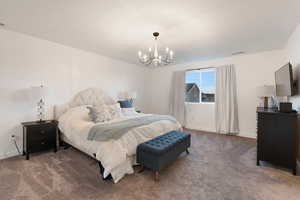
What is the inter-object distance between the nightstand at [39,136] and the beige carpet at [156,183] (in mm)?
197

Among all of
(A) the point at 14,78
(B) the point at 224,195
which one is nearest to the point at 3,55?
(A) the point at 14,78

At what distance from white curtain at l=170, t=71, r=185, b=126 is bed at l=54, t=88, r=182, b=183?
1991 mm

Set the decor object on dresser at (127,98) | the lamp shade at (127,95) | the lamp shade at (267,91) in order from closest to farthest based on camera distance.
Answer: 1. the lamp shade at (267,91)
2. the decor object on dresser at (127,98)
3. the lamp shade at (127,95)

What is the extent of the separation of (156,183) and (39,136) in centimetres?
252

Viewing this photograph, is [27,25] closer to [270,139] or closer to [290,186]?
[270,139]

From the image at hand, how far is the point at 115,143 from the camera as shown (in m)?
2.10

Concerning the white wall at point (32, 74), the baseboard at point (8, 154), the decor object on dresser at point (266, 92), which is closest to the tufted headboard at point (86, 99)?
the white wall at point (32, 74)

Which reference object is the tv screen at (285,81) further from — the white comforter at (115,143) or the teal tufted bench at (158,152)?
the white comforter at (115,143)

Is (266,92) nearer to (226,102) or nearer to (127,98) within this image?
(226,102)

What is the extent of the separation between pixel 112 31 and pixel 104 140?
6.84 feet

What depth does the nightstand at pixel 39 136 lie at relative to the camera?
274cm

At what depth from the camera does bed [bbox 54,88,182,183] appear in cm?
203

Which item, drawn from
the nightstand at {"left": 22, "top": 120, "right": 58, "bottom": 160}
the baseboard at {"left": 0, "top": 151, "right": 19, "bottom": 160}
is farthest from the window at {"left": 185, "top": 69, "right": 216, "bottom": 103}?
the baseboard at {"left": 0, "top": 151, "right": 19, "bottom": 160}

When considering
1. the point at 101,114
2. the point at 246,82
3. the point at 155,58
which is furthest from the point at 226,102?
the point at 101,114
